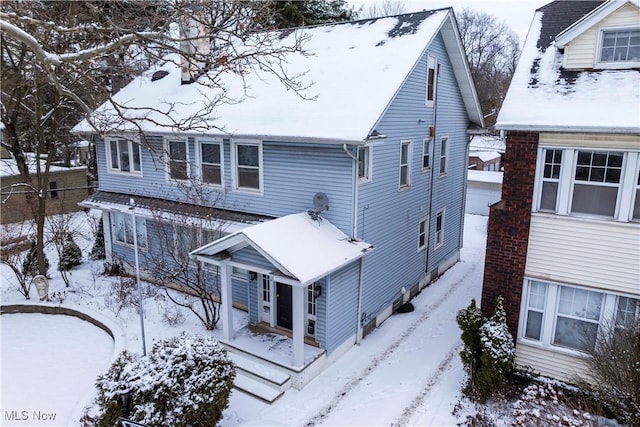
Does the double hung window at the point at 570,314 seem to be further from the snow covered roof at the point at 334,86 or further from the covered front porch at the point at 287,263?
the snow covered roof at the point at 334,86

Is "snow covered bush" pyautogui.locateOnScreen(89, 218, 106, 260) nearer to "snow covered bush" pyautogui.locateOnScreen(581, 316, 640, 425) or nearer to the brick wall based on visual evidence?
the brick wall

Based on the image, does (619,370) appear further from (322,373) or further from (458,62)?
(458,62)

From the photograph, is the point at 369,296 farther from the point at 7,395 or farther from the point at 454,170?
the point at 7,395

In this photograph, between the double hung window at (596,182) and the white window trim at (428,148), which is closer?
the double hung window at (596,182)

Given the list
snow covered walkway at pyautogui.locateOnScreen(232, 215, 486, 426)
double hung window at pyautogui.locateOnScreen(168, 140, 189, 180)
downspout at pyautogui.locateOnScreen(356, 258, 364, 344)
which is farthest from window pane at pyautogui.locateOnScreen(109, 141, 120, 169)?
snow covered walkway at pyautogui.locateOnScreen(232, 215, 486, 426)

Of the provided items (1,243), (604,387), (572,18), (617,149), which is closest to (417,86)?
(572,18)

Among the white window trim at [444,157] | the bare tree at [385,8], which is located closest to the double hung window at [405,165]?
the white window trim at [444,157]
